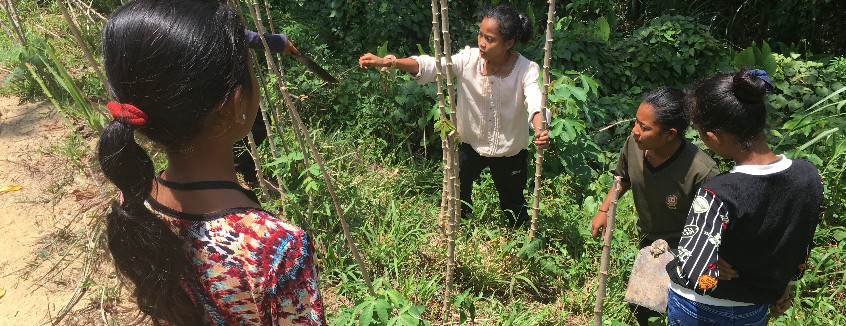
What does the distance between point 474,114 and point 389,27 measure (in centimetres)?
226

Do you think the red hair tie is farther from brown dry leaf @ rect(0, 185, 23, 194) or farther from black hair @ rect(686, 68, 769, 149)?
brown dry leaf @ rect(0, 185, 23, 194)

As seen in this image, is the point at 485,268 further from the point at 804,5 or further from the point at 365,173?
the point at 804,5

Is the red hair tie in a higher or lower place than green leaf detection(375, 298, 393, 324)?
higher

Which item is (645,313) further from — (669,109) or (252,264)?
(252,264)

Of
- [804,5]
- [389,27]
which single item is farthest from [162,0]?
[804,5]

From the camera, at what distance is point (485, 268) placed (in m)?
2.78

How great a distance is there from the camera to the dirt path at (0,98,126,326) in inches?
109

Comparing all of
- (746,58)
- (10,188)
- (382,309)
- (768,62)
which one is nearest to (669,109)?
(382,309)

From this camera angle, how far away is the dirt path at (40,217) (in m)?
2.77

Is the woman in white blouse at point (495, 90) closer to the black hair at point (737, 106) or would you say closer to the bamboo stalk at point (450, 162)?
the bamboo stalk at point (450, 162)

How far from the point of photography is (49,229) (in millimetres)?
3223

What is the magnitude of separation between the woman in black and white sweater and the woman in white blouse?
875 millimetres

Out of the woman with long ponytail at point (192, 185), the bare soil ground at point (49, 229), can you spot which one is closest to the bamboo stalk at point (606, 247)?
the woman with long ponytail at point (192, 185)

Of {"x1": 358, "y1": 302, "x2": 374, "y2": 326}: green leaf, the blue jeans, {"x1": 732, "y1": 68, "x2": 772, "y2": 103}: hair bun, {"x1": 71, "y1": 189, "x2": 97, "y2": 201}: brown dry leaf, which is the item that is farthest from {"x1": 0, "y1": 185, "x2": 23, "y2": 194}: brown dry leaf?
{"x1": 732, "y1": 68, "x2": 772, "y2": 103}: hair bun
